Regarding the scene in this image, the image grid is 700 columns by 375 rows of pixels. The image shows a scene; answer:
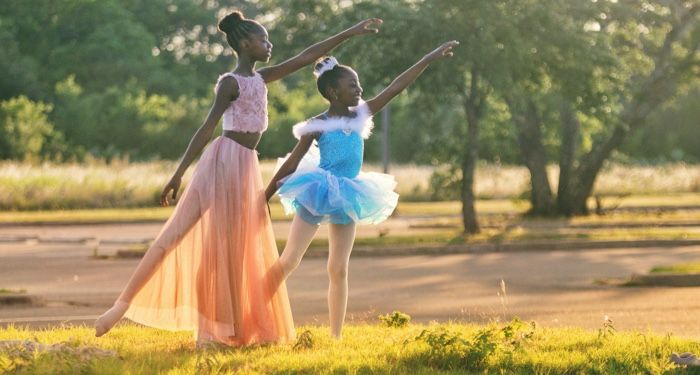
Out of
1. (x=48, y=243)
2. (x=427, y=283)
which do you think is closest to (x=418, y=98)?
(x=48, y=243)

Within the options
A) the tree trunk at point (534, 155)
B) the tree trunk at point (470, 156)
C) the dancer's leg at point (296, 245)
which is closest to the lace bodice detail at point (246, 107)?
the dancer's leg at point (296, 245)

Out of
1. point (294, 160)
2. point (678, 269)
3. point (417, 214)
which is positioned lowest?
point (417, 214)

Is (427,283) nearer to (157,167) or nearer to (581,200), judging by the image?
(581,200)

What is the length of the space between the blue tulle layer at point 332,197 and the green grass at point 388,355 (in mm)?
753

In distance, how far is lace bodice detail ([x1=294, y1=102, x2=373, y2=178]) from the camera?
884 centimetres

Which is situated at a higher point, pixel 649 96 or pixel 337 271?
pixel 649 96

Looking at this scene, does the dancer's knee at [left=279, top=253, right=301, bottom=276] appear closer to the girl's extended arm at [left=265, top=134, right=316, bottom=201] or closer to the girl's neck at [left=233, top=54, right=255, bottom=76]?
the girl's extended arm at [left=265, top=134, right=316, bottom=201]

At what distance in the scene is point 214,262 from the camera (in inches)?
332

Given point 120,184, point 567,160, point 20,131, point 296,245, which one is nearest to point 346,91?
point 296,245

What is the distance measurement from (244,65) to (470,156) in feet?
56.9

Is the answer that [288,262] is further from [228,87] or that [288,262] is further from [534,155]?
[534,155]

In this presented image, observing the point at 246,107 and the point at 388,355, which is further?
the point at 246,107

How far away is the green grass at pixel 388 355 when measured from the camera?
7492 mm

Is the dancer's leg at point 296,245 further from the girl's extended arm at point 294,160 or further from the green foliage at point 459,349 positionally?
the green foliage at point 459,349
